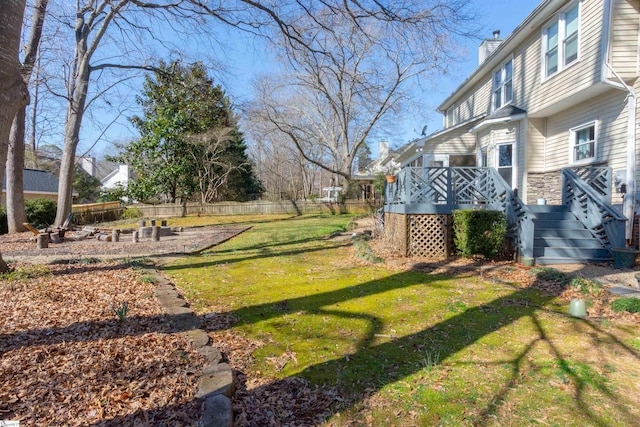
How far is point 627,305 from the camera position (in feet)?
13.6

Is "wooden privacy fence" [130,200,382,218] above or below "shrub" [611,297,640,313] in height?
above

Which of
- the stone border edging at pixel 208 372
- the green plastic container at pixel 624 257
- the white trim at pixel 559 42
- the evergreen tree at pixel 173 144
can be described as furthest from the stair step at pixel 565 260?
the evergreen tree at pixel 173 144

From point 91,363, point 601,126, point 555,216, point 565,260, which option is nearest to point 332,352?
point 91,363

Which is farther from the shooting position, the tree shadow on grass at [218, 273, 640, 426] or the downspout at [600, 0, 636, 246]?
the downspout at [600, 0, 636, 246]

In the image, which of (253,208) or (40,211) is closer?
(40,211)

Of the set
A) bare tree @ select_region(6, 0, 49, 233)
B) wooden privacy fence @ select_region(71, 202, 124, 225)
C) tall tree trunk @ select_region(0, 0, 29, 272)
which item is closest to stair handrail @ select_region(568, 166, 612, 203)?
tall tree trunk @ select_region(0, 0, 29, 272)

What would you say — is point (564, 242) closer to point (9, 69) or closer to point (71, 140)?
point (9, 69)

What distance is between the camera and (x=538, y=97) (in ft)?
31.7

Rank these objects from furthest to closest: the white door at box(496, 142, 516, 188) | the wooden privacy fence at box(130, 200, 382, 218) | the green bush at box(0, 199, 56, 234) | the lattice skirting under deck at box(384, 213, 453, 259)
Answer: the wooden privacy fence at box(130, 200, 382, 218) → the green bush at box(0, 199, 56, 234) → the white door at box(496, 142, 516, 188) → the lattice skirting under deck at box(384, 213, 453, 259)

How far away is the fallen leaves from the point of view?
2.16 meters

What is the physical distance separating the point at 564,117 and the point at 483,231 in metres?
5.29

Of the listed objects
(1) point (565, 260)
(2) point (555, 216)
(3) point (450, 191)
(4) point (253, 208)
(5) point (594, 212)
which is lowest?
(1) point (565, 260)

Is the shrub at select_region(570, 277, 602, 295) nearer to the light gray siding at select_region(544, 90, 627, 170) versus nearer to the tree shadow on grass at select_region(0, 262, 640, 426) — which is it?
the tree shadow on grass at select_region(0, 262, 640, 426)

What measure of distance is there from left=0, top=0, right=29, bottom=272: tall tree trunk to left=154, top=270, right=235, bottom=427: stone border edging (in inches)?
101
